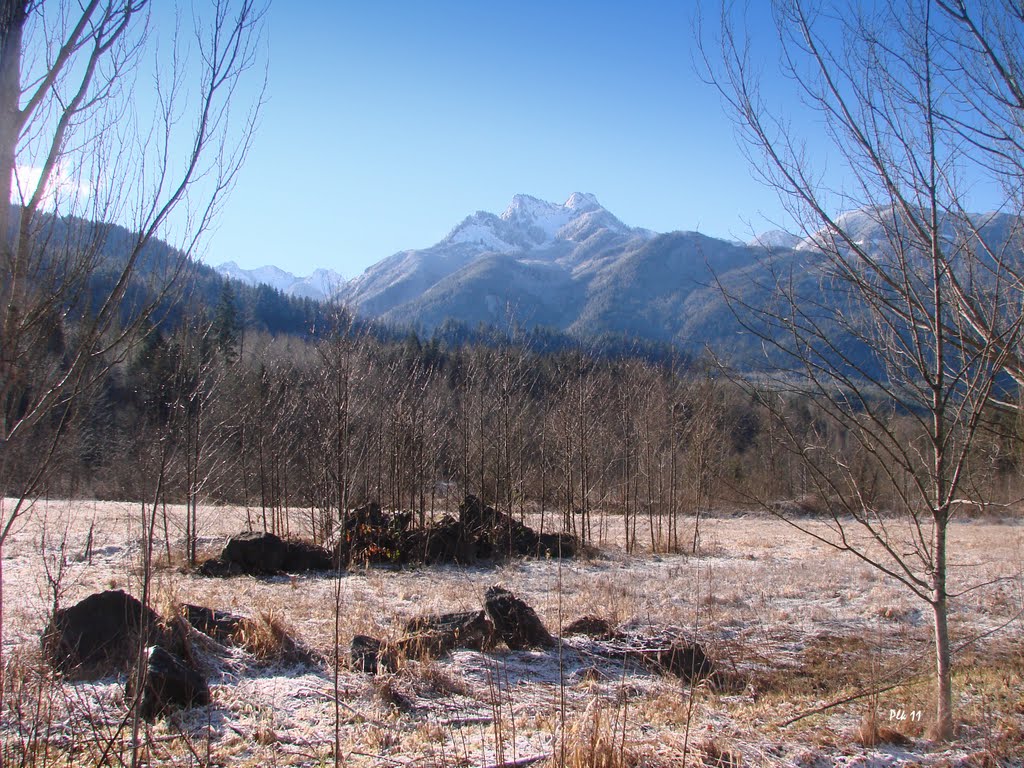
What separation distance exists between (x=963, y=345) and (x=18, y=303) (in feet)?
17.0

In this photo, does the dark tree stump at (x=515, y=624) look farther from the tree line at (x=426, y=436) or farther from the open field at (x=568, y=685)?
the tree line at (x=426, y=436)

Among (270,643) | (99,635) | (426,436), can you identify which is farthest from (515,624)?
(426,436)

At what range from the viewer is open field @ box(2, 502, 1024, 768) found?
4004mm

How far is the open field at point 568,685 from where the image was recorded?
400 cm

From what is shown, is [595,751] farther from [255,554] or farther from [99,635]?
[255,554]

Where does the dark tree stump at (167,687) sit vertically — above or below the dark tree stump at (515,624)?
above

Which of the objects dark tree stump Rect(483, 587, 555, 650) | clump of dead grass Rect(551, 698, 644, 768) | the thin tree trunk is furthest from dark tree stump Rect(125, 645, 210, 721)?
the thin tree trunk

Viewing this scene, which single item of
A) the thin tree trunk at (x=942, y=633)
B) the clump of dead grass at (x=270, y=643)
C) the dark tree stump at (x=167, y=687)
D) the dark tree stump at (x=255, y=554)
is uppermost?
the thin tree trunk at (x=942, y=633)

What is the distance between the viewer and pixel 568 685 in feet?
19.9

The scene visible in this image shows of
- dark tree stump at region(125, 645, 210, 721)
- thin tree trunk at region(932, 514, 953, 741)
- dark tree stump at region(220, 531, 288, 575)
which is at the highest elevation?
thin tree trunk at region(932, 514, 953, 741)

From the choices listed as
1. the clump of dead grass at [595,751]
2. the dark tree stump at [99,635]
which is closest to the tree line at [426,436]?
the dark tree stump at [99,635]

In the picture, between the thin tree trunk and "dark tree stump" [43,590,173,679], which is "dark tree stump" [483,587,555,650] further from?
the thin tree trunk

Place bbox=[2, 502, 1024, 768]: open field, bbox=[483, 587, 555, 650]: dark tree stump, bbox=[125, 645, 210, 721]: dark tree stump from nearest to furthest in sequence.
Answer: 1. bbox=[2, 502, 1024, 768]: open field
2. bbox=[125, 645, 210, 721]: dark tree stump
3. bbox=[483, 587, 555, 650]: dark tree stump

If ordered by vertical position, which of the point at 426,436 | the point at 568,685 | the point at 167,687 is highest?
the point at 426,436
